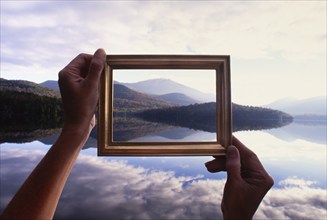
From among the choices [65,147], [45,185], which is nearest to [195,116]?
[65,147]

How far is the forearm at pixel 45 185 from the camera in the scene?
4.21 feet

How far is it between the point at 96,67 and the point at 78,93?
0.26 metres

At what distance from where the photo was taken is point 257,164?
2084 mm

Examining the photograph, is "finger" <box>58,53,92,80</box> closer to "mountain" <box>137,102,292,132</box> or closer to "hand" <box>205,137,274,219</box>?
"hand" <box>205,137,274,219</box>

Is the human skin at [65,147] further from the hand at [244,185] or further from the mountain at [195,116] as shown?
the mountain at [195,116]

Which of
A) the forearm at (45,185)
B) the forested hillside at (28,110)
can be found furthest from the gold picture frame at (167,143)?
the forested hillside at (28,110)

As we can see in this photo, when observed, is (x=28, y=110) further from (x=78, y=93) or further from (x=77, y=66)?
(x=78, y=93)

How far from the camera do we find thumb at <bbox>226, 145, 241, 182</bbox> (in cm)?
197

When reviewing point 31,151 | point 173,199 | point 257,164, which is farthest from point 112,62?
point 31,151

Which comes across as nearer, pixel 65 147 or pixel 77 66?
pixel 65 147

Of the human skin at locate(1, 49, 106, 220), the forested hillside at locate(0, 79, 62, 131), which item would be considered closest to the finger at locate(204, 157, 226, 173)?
the human skin at locate(1, 49, 106, 220)

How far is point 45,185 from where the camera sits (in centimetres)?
139

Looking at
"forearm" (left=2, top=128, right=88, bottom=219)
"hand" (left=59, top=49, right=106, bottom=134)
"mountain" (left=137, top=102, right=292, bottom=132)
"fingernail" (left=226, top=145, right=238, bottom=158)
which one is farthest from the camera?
"mountain" (left=137, top=102, right=292, bottom=132)

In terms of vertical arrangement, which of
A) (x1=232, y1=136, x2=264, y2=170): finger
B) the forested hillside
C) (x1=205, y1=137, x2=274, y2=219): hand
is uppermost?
the forested hillside
